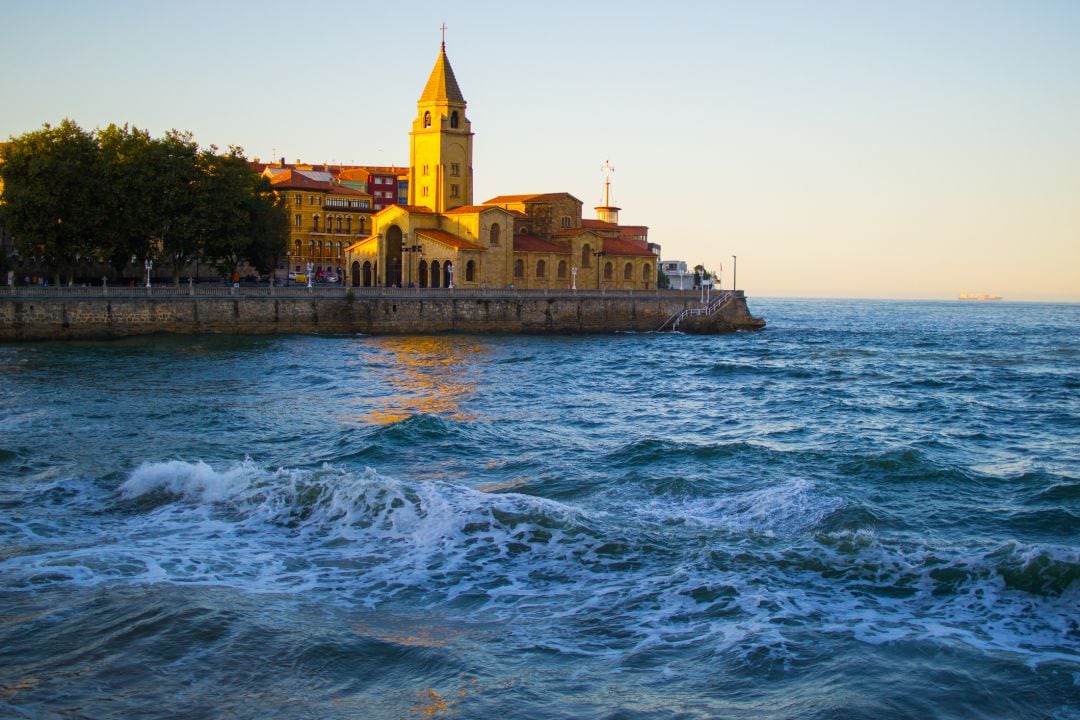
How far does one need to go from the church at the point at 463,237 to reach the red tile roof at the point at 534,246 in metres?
0.07

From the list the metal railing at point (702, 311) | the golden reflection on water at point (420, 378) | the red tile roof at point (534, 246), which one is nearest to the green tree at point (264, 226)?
the golden reflection on water at point (420, 378)

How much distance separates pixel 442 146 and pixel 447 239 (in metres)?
9.59

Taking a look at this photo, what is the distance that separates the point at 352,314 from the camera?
5762 cm

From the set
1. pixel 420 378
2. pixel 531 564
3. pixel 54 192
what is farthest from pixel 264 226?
pixel 531 564

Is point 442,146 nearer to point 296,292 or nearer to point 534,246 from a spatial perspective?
point 534,246

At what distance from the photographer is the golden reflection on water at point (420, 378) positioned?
28.0 meters

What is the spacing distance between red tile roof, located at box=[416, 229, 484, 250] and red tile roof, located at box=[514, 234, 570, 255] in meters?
4.94

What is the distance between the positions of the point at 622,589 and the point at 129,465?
10817mm

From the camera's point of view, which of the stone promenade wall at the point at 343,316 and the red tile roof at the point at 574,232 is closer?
the stone promenade wall at the point at 343,316

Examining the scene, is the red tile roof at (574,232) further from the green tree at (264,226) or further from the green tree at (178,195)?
the green tree at (178,195)

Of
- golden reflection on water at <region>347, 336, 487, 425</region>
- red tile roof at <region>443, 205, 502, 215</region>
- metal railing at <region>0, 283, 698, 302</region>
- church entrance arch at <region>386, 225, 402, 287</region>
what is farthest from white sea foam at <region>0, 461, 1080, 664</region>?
church entrance arch at <region>386, 225, 402, 287</region>

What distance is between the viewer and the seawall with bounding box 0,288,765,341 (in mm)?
47531

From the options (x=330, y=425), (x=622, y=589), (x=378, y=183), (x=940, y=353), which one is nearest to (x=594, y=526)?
(x=622, y=589)

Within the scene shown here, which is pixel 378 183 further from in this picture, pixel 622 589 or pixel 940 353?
pixel 622 589
